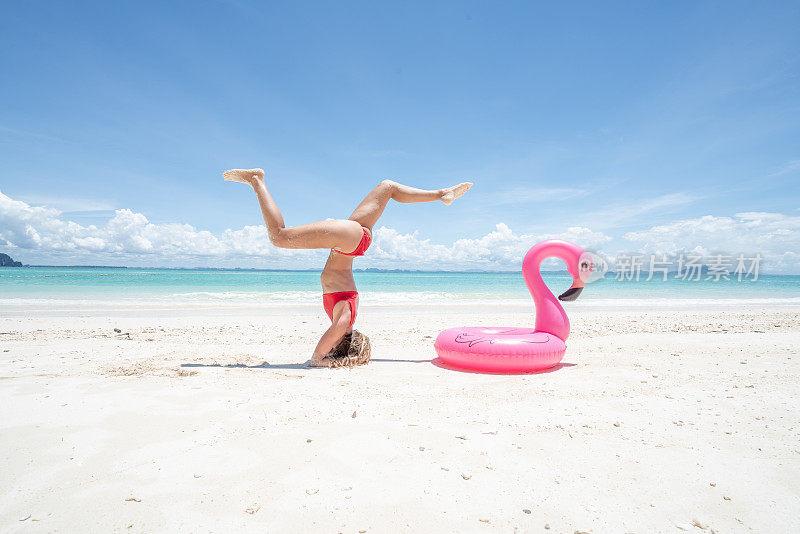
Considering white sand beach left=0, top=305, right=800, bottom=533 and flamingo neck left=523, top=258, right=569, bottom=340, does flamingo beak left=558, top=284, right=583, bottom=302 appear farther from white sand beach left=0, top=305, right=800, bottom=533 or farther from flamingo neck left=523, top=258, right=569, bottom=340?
white sand beach left=0, top=305, right=800, bottom=533

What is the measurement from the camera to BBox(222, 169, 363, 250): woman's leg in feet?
14.1

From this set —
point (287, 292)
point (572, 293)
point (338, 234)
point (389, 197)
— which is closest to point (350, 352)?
point (338, 234)

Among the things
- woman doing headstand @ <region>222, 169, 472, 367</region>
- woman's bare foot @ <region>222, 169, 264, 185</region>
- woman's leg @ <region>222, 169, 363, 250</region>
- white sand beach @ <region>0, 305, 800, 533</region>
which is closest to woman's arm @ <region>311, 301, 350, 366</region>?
woman doing headstand @ <region>222, 169, 472, 367</region>

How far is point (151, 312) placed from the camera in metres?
11.1

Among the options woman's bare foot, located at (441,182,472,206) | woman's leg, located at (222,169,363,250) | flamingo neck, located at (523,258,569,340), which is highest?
woman's bare foot, located at (441,182,472,206)

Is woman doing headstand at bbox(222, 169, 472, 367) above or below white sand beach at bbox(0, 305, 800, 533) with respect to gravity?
above

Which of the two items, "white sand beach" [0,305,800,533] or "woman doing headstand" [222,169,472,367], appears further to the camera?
"woman doing headstand" [222,169,472,367]

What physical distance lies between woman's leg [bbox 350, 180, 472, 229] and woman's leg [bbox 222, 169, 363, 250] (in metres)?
0.29

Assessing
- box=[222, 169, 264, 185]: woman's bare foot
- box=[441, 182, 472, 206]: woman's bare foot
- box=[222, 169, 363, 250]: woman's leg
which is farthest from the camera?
box=[441, 182, 472, 206]: woman's bare foot

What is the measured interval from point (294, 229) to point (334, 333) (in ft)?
4.41

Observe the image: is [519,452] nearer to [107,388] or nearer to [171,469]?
[171,469]

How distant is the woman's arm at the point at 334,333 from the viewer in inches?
186

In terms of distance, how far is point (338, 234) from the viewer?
4434 mm

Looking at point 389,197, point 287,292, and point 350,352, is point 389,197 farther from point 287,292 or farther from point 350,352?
point 287,292
